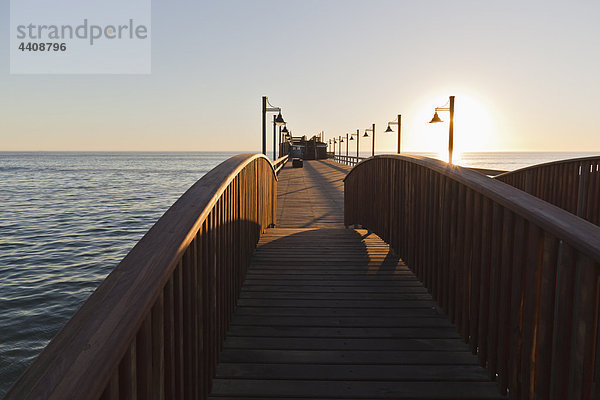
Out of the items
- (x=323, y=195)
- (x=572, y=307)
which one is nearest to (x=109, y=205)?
(x=323, y=195)

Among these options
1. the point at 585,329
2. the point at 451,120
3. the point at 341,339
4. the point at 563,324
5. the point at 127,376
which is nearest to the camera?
the point at 127,376

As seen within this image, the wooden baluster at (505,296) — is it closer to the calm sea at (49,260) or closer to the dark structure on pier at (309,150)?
the calm sea at (49,260)

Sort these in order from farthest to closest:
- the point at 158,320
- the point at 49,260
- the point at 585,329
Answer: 1. the point at 49,260
2. the point at 585,329
3. the point at 158,320

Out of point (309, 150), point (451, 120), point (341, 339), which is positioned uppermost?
point (309, 150)

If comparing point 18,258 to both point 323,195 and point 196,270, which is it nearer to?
point 323,195

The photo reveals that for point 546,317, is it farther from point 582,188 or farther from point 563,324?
point 582,188

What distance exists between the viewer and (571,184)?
6.53m

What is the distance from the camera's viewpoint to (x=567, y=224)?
A: 6.39 ft

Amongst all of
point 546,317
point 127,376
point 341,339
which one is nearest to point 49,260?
point 341,339

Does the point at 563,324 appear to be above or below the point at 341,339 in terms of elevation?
above

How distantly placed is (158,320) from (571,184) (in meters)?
6.80

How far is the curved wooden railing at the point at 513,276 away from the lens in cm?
182

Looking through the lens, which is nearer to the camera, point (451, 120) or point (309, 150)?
point (451, 120)

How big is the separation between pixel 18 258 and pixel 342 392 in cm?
1373
